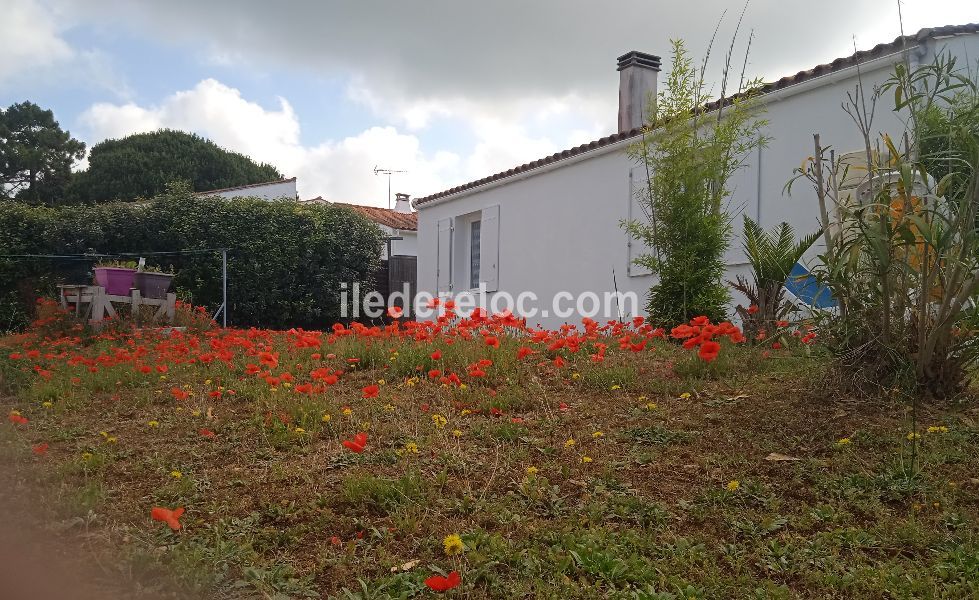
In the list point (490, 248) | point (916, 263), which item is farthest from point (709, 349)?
point (490, 248)

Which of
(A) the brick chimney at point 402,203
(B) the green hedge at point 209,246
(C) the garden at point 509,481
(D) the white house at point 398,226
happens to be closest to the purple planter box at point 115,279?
(B) the green hedge at point 209,246

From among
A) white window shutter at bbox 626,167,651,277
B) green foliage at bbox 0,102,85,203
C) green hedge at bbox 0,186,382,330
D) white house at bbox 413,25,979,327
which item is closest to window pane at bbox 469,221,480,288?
white house at bbox 413,25,979,327

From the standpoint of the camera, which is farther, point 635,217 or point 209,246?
point 209,246

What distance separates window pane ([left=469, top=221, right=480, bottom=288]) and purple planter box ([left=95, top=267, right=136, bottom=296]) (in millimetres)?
5706

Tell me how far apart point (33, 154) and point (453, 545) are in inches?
1133

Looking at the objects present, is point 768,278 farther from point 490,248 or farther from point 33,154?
point 33,154

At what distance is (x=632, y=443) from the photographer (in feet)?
11.1

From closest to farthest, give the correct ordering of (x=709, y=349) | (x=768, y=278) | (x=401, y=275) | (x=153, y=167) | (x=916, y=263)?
(x=916, y=263) → (x=709, y=349) → (x=768, y=278) → (x=401, y=275) → (x=153, y=167)

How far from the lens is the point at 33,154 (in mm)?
25781

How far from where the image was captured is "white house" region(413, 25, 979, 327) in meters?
7.25

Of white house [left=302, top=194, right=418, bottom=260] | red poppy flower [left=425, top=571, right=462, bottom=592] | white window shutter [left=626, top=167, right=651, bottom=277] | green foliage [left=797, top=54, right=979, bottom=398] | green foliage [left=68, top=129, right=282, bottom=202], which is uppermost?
green foliage [left=68, top=129, right=282, bottom=202]

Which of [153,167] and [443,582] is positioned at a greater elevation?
[153,167]

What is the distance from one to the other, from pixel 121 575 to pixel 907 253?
338 cm

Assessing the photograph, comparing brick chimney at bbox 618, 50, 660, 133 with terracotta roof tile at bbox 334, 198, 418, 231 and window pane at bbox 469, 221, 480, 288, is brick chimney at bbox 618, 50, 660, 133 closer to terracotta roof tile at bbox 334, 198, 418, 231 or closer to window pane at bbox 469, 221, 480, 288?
window pane at bbox 469, 221, 480, 288
